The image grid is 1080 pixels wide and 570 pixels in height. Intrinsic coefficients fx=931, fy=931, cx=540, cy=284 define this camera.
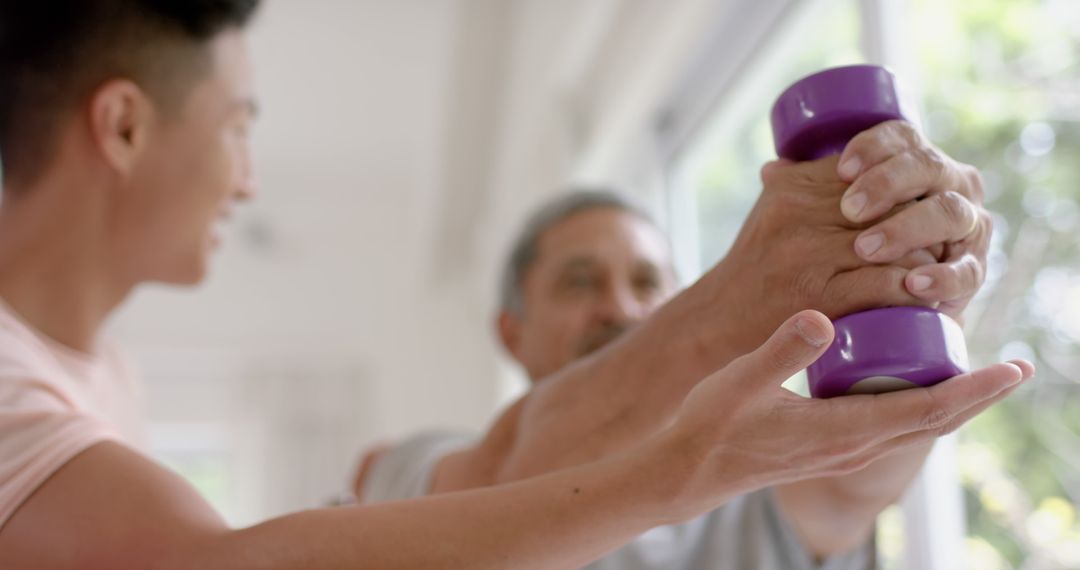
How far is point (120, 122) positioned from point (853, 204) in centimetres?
78

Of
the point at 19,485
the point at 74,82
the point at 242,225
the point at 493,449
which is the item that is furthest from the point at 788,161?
the point at 242,225

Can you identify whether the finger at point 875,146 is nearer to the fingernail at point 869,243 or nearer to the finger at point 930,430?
the fingernail at point 869,243

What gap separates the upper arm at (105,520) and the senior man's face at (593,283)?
94 centimetres

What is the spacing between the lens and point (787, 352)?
0.55 metres

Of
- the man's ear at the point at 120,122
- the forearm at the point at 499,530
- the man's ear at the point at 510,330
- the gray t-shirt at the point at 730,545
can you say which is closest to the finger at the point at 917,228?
the forearm at the point at 499,530

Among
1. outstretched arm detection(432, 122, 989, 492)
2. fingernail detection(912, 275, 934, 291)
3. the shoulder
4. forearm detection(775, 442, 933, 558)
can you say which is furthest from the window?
the shoulder

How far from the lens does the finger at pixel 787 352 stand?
538 mm

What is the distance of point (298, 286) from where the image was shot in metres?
5.00

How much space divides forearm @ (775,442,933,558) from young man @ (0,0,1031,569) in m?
0.19

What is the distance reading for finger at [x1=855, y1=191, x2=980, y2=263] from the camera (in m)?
0.64

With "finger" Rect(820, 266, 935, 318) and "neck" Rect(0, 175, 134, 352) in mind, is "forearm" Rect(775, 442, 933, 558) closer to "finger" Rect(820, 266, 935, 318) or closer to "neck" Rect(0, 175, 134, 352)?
"finger" Rect(820, 266, 935, 318)

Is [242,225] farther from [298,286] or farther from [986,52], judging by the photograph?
[986,52]

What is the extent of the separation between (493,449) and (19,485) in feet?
1.78

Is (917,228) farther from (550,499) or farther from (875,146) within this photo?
(550,499)
